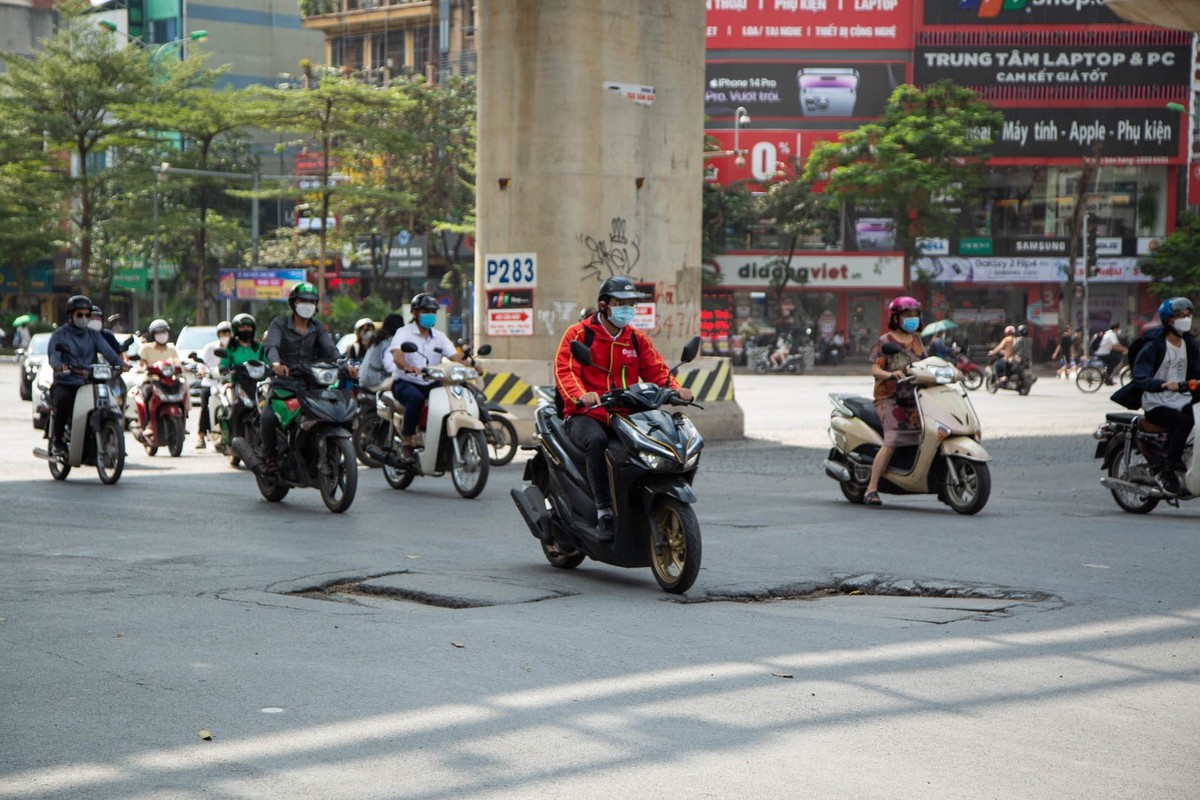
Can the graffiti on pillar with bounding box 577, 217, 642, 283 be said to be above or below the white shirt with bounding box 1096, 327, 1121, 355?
above

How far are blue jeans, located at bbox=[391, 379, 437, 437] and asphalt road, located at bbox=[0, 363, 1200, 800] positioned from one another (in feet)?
7.35

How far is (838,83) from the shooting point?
57.7 m

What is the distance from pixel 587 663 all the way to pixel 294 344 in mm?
6618

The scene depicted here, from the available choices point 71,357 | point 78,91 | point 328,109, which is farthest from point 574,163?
point 78,91

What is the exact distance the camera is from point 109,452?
1398cm

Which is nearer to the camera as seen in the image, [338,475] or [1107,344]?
[338,475]

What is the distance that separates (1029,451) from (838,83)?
40767mm

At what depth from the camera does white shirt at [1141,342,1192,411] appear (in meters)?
11.6

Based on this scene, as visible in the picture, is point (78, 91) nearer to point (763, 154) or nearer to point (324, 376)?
point (763, 154)

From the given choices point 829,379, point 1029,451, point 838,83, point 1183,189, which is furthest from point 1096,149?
point 1029,451

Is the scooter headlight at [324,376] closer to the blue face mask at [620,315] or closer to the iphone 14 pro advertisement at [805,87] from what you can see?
the blue face mask at [620,315]

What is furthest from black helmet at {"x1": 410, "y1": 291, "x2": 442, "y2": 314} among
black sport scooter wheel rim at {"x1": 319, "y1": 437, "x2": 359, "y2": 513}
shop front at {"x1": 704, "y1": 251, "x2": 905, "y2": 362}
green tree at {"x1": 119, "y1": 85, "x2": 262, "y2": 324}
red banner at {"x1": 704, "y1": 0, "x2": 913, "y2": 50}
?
red banner at {"x1": 704, "y1": 0, "x2": 913, "y2": 50}

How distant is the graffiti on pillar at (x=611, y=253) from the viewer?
1939cm

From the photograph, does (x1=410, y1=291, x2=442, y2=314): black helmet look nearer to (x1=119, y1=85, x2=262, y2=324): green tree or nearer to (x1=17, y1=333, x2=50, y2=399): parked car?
(x1=17, y1=333, x2=50, y2=399): parked car
